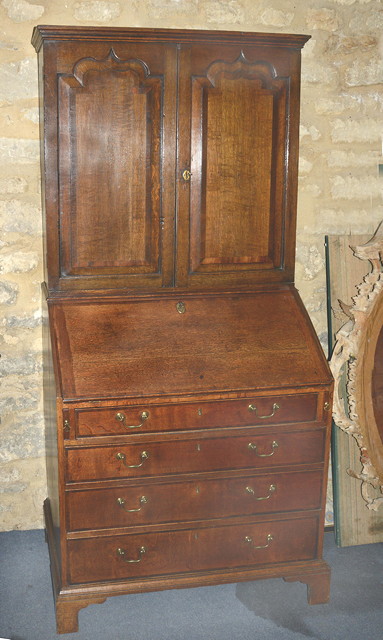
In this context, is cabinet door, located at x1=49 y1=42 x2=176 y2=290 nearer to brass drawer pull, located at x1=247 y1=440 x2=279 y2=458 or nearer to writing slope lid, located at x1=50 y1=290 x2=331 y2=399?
writing slope lid, located at x1=50 y1=290 x2=331 y2=399

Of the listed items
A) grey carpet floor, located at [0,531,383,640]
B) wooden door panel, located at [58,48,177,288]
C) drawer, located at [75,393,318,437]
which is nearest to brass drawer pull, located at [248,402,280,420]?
drawer, located at [75,393,318,437]

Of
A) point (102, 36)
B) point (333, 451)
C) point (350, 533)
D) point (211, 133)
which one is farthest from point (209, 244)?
point (350, 533)

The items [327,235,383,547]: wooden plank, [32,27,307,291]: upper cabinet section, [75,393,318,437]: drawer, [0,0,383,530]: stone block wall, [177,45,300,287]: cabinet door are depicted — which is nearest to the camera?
[75,393,318,437]: drawer

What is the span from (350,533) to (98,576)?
135cm

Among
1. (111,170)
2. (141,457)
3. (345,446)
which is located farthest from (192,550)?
(111,170)

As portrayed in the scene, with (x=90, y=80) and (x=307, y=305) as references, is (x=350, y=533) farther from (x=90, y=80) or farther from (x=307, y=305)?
(x=90, y=80)

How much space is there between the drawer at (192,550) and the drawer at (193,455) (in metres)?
0.28

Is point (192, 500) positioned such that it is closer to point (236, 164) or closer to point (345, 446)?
point (345, 446)

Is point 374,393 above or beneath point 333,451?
above

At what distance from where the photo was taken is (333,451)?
3.52 meters

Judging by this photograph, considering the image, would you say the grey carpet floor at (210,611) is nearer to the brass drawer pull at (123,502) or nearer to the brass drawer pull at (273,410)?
the brass drawer pull at (123,502)

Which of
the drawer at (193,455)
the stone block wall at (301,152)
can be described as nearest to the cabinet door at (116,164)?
the stone block wall at (301,152)

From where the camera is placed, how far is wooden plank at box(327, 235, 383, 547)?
11.4 feet

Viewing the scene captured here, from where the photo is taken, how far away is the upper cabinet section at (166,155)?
2793 mm
